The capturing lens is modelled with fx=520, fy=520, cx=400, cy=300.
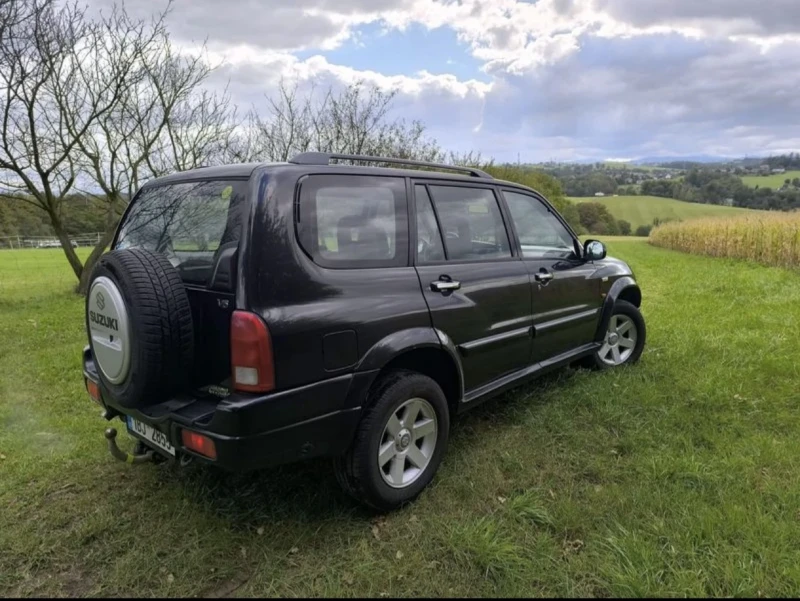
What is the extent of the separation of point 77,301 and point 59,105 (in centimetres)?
382

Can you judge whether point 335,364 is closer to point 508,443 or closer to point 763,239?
point 508,443

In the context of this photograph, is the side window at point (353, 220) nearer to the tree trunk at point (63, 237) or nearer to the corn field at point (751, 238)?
the tree trunk at point (63, 237)

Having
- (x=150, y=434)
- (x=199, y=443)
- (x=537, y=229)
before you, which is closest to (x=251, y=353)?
(x=199, y=443)

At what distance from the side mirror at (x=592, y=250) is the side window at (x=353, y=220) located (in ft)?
6.93

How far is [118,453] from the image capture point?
2760 millimetres

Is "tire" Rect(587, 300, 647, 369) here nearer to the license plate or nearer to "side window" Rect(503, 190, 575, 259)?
"side window" Rect(503, 190, 575, 259)

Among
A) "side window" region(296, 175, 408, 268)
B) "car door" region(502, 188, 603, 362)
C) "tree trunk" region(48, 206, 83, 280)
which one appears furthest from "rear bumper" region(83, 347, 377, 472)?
"tree trunk" region(48, 206, 83, 280)

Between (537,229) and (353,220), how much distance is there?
76.8 inches

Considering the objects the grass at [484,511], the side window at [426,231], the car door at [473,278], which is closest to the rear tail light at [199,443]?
the grass at [484,511]

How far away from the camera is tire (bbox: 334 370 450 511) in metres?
2.63

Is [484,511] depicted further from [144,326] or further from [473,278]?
[144,326]

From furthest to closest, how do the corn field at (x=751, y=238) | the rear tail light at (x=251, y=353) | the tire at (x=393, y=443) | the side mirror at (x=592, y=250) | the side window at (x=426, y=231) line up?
the corn field at (x=751, y=238), the side mirror at (x=592, y=250), the side window at (x=426, y=231), the tire at (x=393, y=443), the rear tail light at (x=251, y=353)

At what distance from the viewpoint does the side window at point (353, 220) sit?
8.31ft

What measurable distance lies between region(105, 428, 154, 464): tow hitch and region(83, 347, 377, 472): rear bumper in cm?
14
